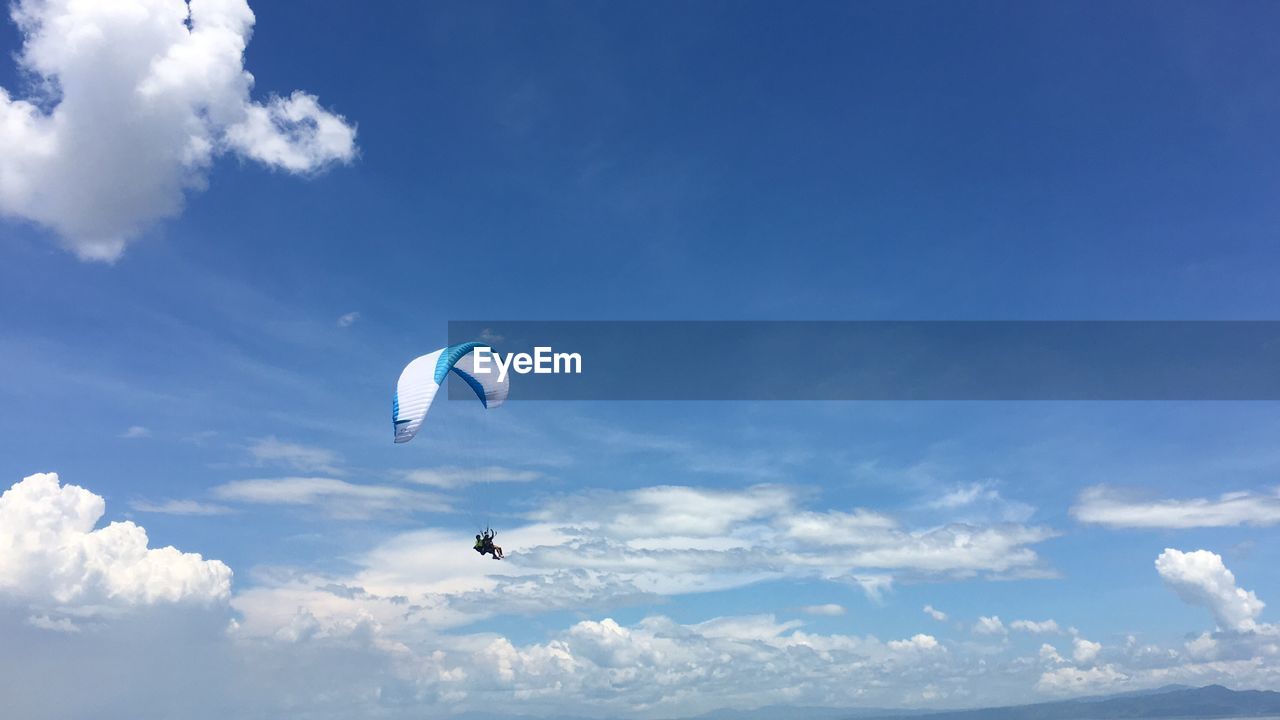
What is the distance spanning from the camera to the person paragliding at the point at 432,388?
40.6 m

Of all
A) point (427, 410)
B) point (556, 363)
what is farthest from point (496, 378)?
point (427, 410)

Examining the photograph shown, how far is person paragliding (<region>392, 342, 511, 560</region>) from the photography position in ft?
133

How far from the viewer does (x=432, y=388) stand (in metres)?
41.9

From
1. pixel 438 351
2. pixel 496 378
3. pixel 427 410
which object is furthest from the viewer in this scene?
pixel 496 378

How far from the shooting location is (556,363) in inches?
1900

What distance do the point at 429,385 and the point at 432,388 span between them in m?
0.48

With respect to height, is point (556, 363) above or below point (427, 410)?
above

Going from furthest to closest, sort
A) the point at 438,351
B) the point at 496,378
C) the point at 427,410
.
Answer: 1. the point at 496,378
2. the point at 438,351
3. the point at 427,410

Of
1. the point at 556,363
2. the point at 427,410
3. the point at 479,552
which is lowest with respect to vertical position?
the point at 479,552

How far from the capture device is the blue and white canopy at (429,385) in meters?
40.6

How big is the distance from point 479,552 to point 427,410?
1233cm

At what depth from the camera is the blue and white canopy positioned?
1598 inches

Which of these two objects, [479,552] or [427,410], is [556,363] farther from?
[479,552]

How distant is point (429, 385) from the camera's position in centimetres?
4225
